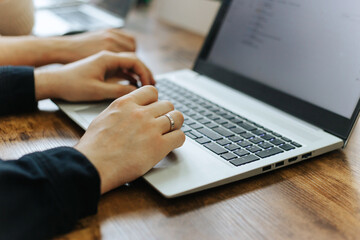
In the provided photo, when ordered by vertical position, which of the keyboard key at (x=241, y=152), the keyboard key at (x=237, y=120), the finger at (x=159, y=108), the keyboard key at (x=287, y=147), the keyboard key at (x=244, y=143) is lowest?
the keyboard key at (x=241, y=152)

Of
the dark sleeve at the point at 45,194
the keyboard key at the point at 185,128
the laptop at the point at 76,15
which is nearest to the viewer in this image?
the dark sleeve at the point at 45,194

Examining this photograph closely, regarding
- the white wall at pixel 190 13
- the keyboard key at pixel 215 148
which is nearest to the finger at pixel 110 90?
the keyboard key at pixel 215 148

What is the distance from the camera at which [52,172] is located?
0.46m

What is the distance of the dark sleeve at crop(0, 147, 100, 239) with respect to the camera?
16.6 inches

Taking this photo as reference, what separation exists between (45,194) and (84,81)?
319 mm

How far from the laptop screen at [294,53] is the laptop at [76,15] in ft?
1.52

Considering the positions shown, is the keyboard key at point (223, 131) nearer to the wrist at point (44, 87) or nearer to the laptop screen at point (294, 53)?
the laptop screen at point (294, 53)

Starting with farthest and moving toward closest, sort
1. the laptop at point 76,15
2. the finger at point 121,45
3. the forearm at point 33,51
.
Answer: the laptop at point 76,15 < the finger at point 121,45 < the forearm at point 33,51

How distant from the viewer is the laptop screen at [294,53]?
0.66 m

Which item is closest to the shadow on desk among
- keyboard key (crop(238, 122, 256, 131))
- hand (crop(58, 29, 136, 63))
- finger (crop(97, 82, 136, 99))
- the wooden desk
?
the wooden desk

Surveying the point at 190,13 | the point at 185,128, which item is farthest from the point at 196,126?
the point at 190,13

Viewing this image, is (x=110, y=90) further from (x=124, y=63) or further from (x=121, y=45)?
(x=121, y=45)

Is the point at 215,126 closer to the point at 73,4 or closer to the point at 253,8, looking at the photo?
the point at 253,8

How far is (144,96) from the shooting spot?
604 mm
